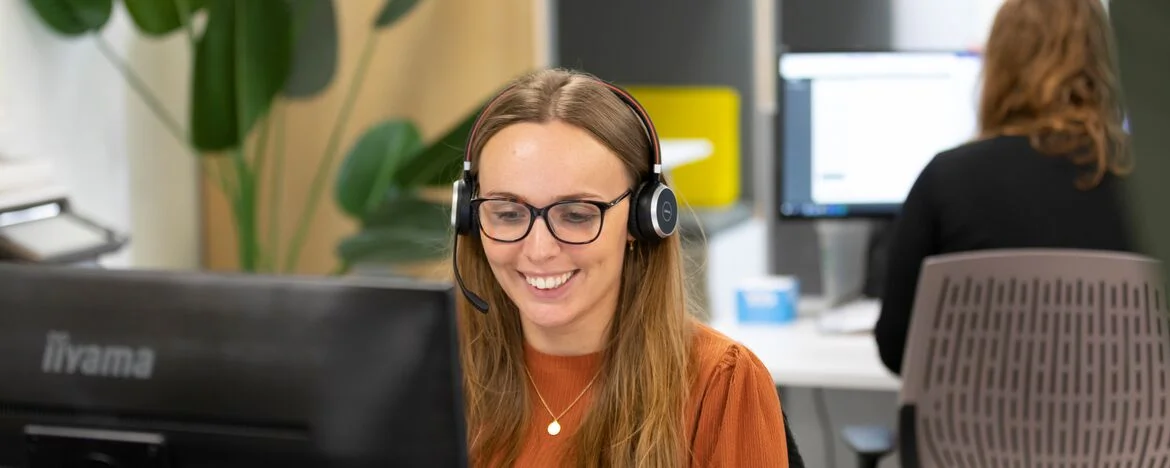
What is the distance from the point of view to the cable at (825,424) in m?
2.83

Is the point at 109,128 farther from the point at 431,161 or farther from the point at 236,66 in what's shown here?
the point at 431,161

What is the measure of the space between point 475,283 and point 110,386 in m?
0.59

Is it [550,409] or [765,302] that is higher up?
[550,409]

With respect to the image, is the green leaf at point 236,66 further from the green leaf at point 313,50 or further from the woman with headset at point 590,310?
the woman with headset at point 590,310

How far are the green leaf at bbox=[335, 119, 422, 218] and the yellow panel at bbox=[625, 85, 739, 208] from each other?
0.62 metres

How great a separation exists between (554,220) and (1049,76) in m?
1.17

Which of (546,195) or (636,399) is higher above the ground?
(546,195)

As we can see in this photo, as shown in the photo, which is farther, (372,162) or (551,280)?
(372,162)

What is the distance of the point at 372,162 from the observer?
308 cm

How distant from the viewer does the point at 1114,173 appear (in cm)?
199

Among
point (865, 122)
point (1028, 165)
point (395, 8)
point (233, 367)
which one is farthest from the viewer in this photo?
point (395, 8)

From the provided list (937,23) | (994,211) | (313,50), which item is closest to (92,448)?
(994,211)

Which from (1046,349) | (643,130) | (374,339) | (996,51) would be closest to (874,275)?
(996,51)

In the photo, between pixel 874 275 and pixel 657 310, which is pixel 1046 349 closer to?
pixel 657 310
